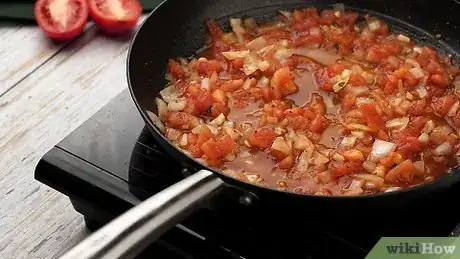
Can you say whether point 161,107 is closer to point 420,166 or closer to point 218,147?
point 218,147

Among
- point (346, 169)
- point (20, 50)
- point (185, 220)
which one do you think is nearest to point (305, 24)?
point (346, 169)

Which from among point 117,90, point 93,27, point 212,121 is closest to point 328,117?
point 212,121

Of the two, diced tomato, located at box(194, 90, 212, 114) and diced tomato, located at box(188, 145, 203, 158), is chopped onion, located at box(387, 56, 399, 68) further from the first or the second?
diced tomato, located at box(188, 145, 203, 158)

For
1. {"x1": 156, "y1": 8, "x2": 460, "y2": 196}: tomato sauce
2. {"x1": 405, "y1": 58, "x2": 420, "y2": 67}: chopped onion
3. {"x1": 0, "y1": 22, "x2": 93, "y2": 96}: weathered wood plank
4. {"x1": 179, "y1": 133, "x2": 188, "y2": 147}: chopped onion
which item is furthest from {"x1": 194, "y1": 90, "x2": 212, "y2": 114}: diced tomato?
{"x1": 0, "y1": 22, "x2": 93, "y2": 96}: weathered wood plank

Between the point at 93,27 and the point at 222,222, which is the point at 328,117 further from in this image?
the point at 93,27

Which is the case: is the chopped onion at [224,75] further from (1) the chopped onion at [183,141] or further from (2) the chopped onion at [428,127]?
(2) the chopped onion at [428,127]

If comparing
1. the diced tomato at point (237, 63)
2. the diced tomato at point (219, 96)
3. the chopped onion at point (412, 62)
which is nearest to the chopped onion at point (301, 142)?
the diced tomato at point (219, 96)
